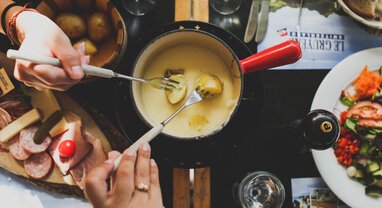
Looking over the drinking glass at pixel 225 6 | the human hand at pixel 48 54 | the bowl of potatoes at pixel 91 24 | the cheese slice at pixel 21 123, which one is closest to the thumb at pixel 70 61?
the human hand at pixel 48 54

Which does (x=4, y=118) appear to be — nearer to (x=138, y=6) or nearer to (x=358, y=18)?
(x=138, y=6)

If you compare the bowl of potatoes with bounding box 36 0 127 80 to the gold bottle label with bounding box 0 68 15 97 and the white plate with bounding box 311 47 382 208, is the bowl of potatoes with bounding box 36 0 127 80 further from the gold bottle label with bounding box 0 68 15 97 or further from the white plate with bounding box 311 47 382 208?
the white plate with bounding box 311 47 382 208

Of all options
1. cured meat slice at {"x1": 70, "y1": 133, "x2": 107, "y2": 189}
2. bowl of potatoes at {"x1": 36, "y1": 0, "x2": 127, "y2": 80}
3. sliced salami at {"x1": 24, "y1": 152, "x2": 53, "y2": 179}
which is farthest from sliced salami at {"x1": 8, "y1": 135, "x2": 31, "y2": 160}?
bowl of potatoes at {"x1": 36, "y1": 0, "x2": 127, "y2": 80}

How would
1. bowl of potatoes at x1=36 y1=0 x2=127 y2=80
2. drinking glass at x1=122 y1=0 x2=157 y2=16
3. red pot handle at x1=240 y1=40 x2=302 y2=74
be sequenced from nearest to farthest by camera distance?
red pot handle at x1=240 y1=40 x2=302 y2=74 < bowl of potatoes at x1=36 y1=0 x2=127 y2=80 < drinking glass at x1=122 y1=0 x2=157 y2=16

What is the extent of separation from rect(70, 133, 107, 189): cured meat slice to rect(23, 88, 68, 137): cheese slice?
69 millimetres

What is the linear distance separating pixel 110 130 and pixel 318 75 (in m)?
0.55

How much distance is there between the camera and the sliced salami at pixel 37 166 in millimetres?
898

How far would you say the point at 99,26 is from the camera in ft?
2.93

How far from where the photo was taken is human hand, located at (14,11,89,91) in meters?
0.70

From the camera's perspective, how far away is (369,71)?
95cm

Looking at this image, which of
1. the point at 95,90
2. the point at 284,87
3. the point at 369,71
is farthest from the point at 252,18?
the point at 95,90

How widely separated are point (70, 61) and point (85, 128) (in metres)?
0.27

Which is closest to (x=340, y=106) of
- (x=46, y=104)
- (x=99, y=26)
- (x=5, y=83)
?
(x=99, y=26)

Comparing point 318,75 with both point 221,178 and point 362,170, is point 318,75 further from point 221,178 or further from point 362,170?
point 221,178
